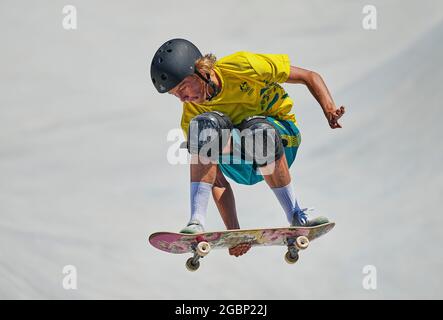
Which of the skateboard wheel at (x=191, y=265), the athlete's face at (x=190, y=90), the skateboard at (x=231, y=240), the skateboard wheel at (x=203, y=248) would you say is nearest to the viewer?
the skateboard wheel at (x=203, y=248)

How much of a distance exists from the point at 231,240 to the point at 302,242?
686 mm

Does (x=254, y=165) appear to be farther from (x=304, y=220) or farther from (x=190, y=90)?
(x=190, y=90)

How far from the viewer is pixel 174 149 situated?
8453mm

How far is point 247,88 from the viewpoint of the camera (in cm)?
784

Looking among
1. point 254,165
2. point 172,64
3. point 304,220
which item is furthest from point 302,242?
point 172,64

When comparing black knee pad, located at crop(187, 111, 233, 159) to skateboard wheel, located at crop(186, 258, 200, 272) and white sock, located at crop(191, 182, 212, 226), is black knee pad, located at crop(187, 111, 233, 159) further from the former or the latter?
skateboard wheel, located at crop(186, 258, 200, 272)

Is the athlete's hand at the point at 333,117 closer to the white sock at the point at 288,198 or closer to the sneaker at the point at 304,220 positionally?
the white sock at the point at 288,198

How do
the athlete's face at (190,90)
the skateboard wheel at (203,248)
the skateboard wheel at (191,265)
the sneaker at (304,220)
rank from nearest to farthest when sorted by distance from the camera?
the skateboard wheel at (203,248), the athlete's face at (190,90), the skateboard wheel at (191,265), the sneaker at (304,220)

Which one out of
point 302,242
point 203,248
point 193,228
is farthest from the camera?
point 302,242

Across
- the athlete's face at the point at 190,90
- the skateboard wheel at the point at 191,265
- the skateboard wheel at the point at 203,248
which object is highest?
the athlete's face at the point at 190,90

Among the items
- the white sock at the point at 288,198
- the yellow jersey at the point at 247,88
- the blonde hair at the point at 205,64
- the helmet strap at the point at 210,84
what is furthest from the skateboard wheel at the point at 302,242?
the blonde hair at the point at 205,64

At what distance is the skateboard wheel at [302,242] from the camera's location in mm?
7602

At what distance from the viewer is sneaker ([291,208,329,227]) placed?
25.8ft
